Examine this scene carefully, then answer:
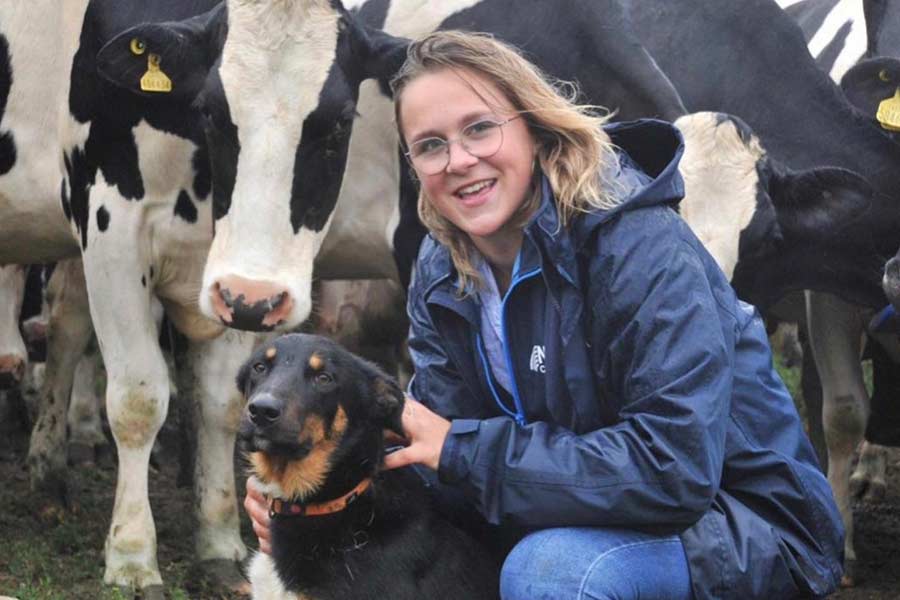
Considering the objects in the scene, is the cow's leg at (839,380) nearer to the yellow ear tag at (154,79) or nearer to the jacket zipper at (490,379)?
the yellow ear tag at (154,79)

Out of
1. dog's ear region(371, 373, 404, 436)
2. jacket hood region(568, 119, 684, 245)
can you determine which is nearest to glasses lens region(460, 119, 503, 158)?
jacket hood region(568, 119, 684, 245)

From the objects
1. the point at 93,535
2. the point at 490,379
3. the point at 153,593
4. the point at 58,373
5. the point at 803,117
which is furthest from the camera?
the point at 58,373

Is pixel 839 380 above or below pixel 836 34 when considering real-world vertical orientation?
below

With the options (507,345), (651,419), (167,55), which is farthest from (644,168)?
(167,55)

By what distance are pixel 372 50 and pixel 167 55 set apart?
746mm

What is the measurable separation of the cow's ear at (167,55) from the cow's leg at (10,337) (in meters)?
1.94

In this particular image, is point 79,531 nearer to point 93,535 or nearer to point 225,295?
point 93,535

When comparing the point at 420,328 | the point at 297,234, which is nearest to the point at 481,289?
the point at 420,328

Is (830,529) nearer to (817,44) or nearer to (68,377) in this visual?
(68,377)

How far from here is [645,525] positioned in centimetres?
432

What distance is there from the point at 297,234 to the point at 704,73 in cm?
252

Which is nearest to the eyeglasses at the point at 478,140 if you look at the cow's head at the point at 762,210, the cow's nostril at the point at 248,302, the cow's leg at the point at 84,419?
the cow's nostril at the point at 248,302

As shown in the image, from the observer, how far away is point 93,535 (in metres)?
7.34

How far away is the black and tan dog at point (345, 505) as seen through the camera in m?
4.51
